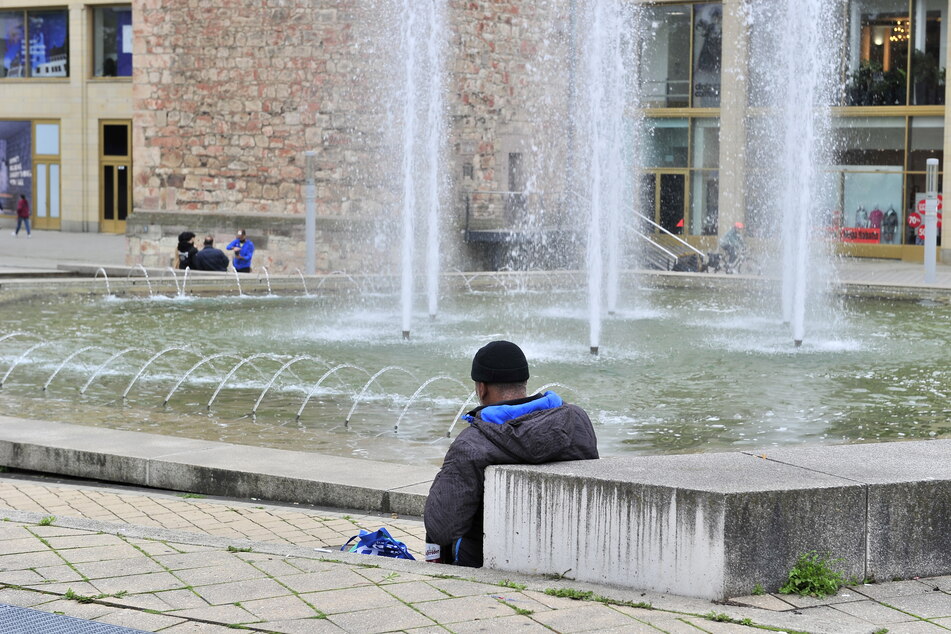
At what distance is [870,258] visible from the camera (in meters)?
31.9

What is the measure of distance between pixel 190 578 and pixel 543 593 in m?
1.17

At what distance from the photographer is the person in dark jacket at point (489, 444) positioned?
495 cm

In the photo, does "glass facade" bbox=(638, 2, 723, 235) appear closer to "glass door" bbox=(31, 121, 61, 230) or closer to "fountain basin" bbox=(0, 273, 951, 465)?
"fountain basin" bbox=(0, 273, 951, 465)

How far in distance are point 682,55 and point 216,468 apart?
28470mm

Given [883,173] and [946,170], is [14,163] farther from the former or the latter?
[946,170]

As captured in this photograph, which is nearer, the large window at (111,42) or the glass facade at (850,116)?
the glass facade at (850,116)

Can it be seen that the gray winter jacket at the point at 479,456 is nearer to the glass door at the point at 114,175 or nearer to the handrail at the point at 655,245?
the handrail at the point at 655,245

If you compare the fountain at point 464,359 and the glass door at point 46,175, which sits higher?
the glass door at point 46,175

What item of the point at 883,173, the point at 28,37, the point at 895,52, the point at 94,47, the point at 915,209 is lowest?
the point at 915,209

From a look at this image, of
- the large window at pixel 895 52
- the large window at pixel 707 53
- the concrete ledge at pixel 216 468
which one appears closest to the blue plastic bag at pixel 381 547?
the concrete ledge at pixel 216 468

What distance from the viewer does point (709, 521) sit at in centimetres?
448

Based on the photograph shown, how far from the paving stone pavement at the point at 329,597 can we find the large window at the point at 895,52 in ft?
92.2

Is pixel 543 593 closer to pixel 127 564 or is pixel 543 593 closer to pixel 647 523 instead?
pixel 647 523

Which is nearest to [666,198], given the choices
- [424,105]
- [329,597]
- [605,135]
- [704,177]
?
[704,177]
